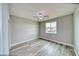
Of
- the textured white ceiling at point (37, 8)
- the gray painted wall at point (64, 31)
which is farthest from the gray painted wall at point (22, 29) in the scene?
the gray painted wall at point (64, 31)

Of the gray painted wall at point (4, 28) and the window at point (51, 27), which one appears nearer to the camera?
the gray painted wall at point (4, 28)

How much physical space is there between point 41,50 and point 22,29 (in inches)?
19.6

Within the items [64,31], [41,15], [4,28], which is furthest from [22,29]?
[64,31]

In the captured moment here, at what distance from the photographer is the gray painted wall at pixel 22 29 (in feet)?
4.35


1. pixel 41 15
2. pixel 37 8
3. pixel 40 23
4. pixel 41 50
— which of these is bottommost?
pixel 41 50

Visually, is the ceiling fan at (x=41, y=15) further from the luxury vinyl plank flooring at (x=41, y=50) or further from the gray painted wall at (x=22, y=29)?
the luxury vinyl plank flooring at (x=41, y=50)

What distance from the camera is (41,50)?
54.7 inches

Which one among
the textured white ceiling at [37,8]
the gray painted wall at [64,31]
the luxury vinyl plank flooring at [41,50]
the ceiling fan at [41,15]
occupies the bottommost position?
the luxury vinyl plank flooring at [41,50]

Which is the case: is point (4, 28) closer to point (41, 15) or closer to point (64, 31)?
point (41, 15)

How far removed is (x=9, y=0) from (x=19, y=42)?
73cm

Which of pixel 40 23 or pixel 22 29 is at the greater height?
pixel 40 23

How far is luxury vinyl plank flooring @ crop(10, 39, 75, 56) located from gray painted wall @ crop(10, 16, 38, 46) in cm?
11

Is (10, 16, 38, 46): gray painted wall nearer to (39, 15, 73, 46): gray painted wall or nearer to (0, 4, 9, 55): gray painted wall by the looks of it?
(0, 4, 9, 55): gray painted wall

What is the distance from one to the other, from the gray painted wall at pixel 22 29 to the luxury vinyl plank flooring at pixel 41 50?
113mm
